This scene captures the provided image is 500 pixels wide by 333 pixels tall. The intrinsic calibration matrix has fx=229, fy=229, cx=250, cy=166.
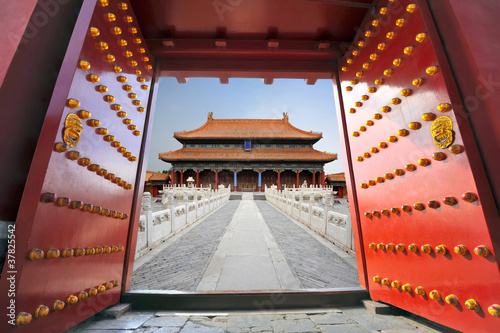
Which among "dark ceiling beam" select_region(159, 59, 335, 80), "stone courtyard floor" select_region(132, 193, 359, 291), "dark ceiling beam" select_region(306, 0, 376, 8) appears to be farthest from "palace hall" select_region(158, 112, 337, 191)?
"dark ceiling beam" select_region(306, 0, 376, 8)

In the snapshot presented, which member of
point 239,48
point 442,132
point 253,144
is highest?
point 253,144

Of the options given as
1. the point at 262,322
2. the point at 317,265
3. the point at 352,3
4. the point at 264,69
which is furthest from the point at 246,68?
the point at 317,265

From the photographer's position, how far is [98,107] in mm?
1583

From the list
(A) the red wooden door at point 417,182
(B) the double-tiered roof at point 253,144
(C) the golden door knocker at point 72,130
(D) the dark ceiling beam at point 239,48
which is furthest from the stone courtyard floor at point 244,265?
(B) the double-tiered roof at point 253,144

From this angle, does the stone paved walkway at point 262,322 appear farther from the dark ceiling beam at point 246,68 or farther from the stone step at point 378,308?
the dark ceiling beam at point 246,68

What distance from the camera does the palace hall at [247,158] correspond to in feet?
92.7

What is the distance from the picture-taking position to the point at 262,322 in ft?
5.68

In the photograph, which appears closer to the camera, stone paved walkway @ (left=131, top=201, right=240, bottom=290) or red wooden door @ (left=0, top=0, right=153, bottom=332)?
red wooden door @ (left=0, top=0, right=153, bottom=332)

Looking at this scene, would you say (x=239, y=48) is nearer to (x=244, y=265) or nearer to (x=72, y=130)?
(x=72, y=130)

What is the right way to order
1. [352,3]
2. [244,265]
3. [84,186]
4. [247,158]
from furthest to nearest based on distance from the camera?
[247,158] → [244,265] → [352,3] → [84,186]

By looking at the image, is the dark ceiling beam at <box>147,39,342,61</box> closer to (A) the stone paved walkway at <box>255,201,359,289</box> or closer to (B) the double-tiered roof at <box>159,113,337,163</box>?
(A) the stone paved walkway at <box>255,201,359,289</box>

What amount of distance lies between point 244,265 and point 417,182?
262 centimetres

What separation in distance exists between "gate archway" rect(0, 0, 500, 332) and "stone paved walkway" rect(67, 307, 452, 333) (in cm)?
16

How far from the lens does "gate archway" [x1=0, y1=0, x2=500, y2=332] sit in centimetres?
117
